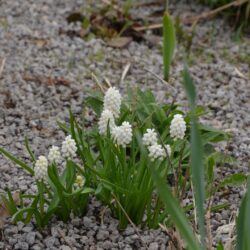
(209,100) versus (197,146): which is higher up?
(197,146)

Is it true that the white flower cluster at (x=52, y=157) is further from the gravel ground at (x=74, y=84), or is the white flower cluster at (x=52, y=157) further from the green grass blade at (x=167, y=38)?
the green grass blade at (x=167, y=38)

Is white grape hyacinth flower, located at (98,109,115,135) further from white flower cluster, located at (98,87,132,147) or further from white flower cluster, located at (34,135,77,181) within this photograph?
white flower cluster, located at (34,135,77,181)

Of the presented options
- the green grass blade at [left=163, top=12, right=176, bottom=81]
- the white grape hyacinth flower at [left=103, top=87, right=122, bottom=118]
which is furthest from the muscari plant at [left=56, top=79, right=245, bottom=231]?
the green grass blade at [left=163, top=12, right=176, bottom=81]

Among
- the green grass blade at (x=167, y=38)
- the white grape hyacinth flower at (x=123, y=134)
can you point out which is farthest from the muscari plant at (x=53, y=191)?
the green grass blade at (x=167, y=38)

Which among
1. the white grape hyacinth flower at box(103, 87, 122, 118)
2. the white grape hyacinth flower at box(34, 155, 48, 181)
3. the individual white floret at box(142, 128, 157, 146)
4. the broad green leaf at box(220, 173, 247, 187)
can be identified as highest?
the white grape hyacinth flower at box(103, 87, 122, 118)

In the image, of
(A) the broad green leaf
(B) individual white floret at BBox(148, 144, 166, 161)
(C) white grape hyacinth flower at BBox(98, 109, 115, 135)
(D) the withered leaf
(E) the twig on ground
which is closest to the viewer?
(B) individual white floret at BBox(148, 144, 166, 161)

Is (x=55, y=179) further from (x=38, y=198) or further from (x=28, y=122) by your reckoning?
(x=28, y=122)

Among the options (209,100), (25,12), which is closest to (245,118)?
(209,100)
